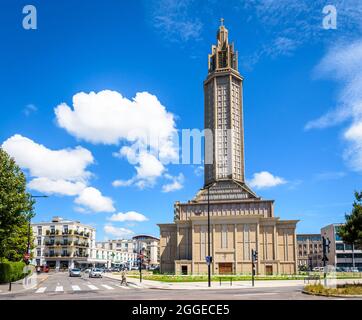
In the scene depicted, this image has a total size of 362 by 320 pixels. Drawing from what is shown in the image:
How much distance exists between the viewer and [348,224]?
107ft

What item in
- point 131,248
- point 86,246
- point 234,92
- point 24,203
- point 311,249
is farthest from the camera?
point 131,248

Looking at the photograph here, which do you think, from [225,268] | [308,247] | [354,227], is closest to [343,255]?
[308,247]

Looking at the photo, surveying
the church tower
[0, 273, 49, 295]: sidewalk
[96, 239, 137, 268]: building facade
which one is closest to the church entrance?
the church tower

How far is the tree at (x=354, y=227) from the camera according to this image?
1251 inches

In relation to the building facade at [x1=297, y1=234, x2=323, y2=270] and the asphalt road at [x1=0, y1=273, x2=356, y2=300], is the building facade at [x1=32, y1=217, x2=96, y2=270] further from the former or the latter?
the asphalt road at [x1=0, y1=273, x2=356, y2=300]

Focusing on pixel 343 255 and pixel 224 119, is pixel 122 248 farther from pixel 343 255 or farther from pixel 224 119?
pixel 224 119

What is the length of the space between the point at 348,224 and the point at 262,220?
48743 mm

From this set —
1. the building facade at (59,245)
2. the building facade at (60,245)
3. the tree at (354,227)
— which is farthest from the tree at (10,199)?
the building facade at (59,245)

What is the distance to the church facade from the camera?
3061 inches

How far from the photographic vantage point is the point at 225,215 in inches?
3438

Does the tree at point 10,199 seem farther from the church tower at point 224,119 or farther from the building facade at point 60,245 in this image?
the building facade at point 60,245

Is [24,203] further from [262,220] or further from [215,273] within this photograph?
[262,220]

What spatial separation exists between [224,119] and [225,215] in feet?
88.5
